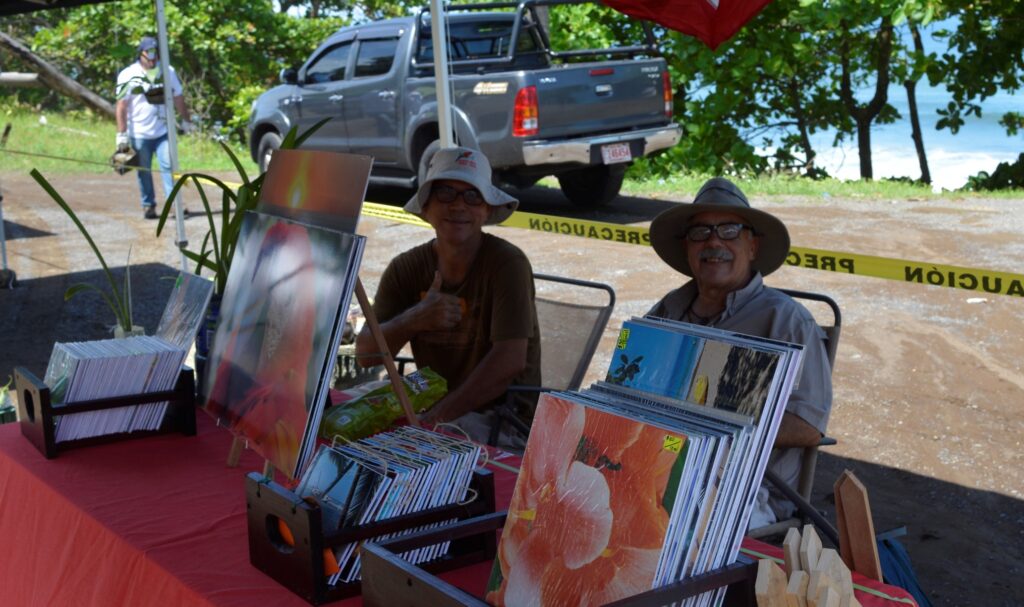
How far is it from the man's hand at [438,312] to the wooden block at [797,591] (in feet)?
6.85

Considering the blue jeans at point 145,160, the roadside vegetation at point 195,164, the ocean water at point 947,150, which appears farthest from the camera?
the ocean water at point 947,150

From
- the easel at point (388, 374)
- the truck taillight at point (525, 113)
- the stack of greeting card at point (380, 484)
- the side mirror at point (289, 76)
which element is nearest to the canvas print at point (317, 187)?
the easel at point (388, 374)

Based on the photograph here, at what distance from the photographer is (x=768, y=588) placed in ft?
4.48

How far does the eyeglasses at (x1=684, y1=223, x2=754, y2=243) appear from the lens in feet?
9.56

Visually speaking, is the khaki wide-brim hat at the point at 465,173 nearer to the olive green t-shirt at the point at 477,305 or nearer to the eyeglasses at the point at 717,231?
the olive green t-shirt at the point at 477,305

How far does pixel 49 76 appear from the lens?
62.6ft

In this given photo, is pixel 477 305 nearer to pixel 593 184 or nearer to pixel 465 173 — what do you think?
pixel 465 173

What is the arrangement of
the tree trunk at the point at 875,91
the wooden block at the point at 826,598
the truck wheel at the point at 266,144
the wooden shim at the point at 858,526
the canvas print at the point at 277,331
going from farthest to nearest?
1. the tree trunk at the point at 875,91
2. the truck wheel at the point at 266,144
3. the canvas print at the point at 277,331
4. the wooden shim at the point at 858,526
5. the wooden block at the point at 826,598

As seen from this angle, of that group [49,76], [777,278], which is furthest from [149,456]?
[49,76]

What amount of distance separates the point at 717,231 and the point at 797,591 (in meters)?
1.67

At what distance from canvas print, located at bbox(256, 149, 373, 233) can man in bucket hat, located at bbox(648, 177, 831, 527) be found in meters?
1.15

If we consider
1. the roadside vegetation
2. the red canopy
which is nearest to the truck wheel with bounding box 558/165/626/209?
the roadside vegetation

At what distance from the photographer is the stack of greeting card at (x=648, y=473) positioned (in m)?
1.35

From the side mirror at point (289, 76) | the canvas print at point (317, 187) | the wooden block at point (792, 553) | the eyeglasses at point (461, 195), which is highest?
the side mirror at point (289, 76)
